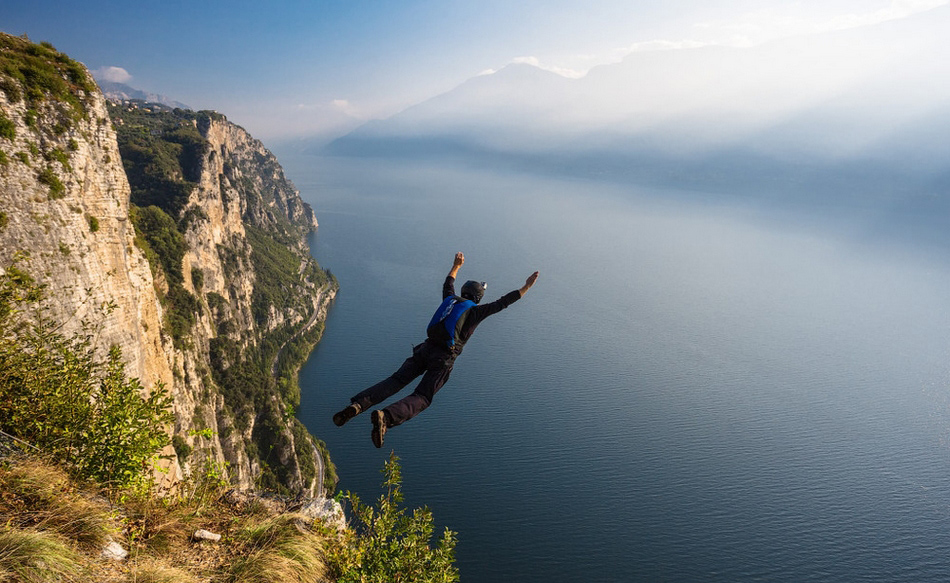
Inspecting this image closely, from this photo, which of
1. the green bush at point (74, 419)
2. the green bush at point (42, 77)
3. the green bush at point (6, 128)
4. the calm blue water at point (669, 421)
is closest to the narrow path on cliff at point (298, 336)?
the calm blue water at point (669, 421)

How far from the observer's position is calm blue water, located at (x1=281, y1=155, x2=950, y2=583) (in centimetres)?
4291

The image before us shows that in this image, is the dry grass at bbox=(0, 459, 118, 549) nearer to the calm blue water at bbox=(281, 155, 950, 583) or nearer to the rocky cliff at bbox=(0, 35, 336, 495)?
the rocky cliff at bbox=(0, 35, 336, 495)

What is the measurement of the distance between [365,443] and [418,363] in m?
54.7

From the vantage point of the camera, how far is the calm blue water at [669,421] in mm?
42906

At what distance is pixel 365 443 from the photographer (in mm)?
56062

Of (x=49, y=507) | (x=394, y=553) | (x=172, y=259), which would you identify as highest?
(x=49, y=507)

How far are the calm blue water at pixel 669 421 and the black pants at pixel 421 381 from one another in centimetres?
4066

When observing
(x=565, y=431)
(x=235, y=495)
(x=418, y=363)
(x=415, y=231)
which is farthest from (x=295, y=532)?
(x=415, y=231)

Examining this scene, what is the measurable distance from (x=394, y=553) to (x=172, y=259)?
5546 centimetres

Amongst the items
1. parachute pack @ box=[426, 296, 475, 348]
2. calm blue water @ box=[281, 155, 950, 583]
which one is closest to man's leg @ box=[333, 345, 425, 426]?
parachute pack @ box=[426, 296, 475, 348]

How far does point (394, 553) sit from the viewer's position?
15.9 ft

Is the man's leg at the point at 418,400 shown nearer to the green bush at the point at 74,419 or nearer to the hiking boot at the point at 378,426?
the hiking boot at the point at 378,426

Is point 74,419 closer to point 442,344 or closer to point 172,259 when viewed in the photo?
point 442,344

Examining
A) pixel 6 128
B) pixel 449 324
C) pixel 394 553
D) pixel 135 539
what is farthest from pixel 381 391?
pixel 6 128
